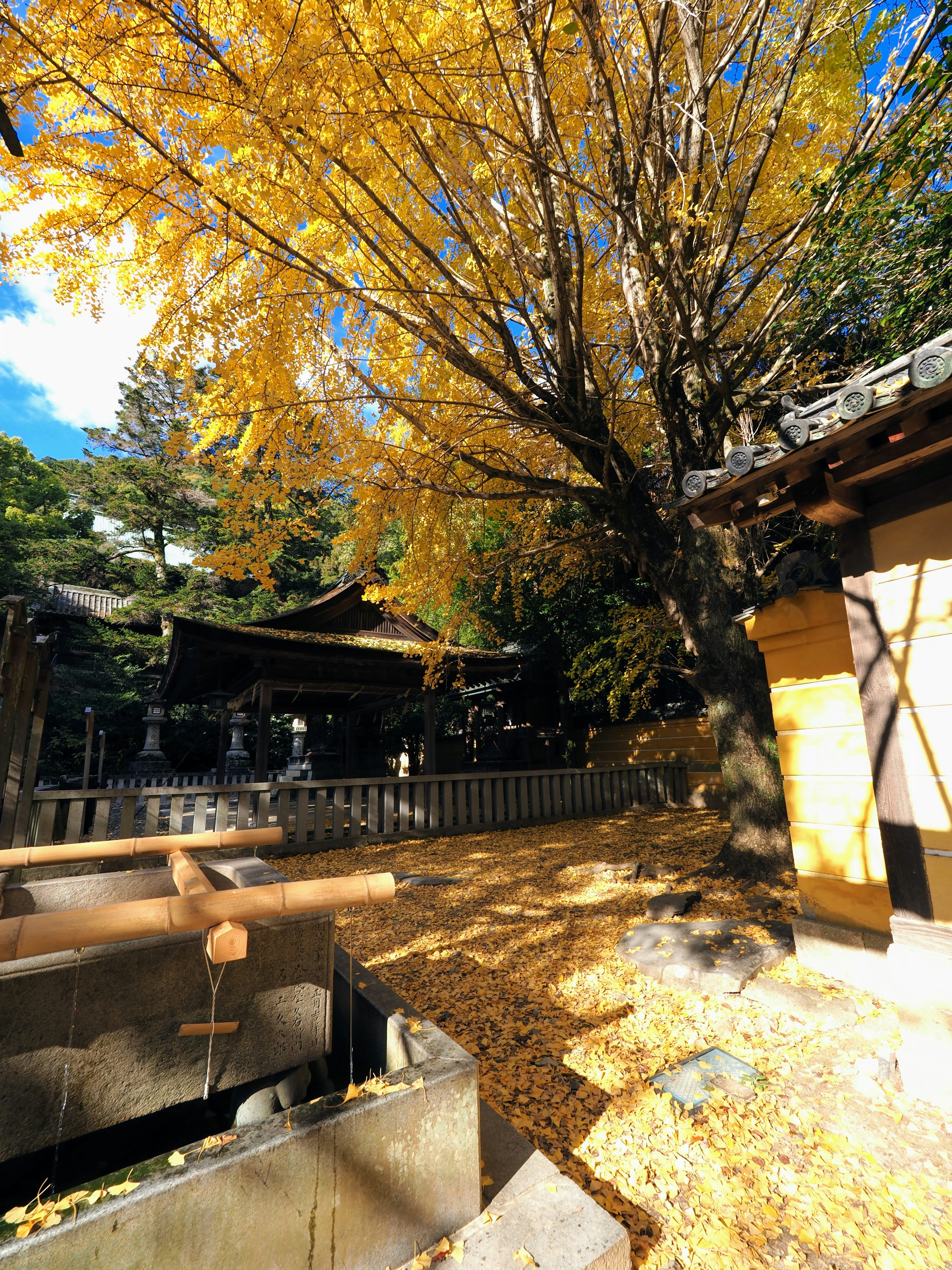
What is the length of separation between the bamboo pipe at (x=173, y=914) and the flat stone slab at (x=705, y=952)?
2.80 metres

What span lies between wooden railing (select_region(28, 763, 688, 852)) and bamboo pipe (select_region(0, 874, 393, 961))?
18.7ft

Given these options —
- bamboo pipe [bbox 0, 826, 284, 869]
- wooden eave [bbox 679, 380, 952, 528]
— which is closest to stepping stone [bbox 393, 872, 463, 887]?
bamboo pipe [bbox 0, 826, 284, 869]

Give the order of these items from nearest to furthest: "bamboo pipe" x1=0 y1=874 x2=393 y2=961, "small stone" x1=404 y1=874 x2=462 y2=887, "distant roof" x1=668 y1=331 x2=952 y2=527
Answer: "bamboo pipe" x1=0 y1=874 x2=393 y2=961
"distant roof" x1=668 y1=331 x2=952 y2=527
"small stone" x1=404 y1=874 x2=462 y2=887

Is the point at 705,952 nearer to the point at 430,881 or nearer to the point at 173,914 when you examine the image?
the point at 430,881

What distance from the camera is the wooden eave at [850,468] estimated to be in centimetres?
281

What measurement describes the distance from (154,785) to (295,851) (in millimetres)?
11240

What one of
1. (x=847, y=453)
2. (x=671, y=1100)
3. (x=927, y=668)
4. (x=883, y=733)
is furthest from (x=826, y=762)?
(x=671, y=1100)

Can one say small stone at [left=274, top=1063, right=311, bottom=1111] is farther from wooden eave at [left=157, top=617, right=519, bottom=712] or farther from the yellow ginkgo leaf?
wooden eave at [left=157, top=617, right=519, bottom=712]

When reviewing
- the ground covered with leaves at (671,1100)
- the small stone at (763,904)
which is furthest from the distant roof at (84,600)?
the small stone at (763,904)

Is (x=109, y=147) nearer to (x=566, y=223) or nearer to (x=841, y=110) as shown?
(x=566, y=223)

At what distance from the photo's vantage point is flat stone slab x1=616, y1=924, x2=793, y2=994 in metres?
3.62

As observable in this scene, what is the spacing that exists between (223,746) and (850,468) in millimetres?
16340

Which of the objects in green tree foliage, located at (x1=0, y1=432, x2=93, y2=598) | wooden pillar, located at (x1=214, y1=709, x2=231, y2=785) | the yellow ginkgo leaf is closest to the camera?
the yellow ginkgo leaf

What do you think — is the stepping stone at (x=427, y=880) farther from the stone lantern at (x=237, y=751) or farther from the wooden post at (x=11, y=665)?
the stone lantern at (x=237, y=751)
